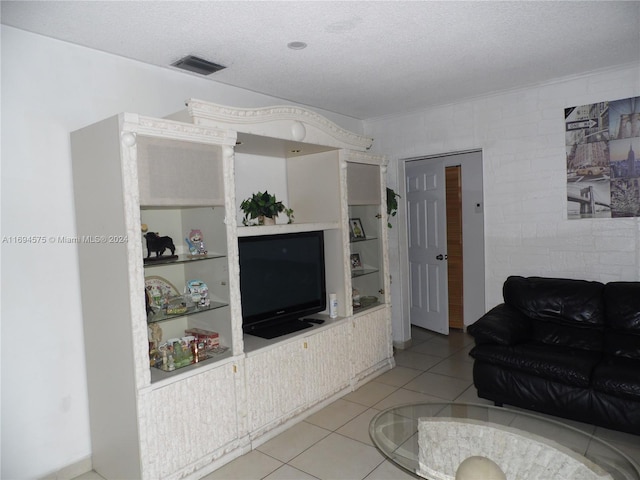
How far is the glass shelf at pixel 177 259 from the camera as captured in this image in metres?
2.40

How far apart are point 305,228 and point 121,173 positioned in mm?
1478

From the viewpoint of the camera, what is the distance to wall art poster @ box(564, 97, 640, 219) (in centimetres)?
334

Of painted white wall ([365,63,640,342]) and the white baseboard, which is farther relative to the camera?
painted white wall ([365,63,640,342])

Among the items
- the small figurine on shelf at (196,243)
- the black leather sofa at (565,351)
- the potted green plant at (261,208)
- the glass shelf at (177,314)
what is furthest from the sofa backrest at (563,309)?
the small figurine on shelf at (196,243)

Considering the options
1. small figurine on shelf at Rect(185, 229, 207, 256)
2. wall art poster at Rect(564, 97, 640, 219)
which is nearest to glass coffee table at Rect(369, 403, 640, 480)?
small figurine on shelf at Rect(185, 229, 207, 256)

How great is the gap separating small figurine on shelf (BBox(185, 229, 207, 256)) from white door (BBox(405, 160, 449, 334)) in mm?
3152

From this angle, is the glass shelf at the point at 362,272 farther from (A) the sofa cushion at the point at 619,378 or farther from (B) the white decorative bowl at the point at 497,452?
(A) the sofa cushion at the point at 619,378

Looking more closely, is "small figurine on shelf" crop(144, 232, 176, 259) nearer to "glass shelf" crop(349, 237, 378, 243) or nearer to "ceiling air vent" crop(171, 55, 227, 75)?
"ceiling air vent" crop(171, 55, 227, 75)

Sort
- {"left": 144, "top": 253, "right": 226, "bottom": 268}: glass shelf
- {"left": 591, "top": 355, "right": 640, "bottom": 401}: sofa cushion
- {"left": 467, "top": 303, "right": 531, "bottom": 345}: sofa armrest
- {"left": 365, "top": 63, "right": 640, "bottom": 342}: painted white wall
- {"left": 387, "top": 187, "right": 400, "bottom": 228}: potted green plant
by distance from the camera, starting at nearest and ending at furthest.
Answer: {"left": 144, "top": 253, "right": 226, "bottom": 268}: glass shelf, {"left": 591, "top": 355, "right": 640, "bottom": 401}: sofa cushion, {"left": 467, "top": 303, "right": 531, "bottom": 345}: sofa armrest, {"left": 365, "top": 63, "right": 640, "bottom": 342}: painted white wall, {"left": 387, "top": 187, "right": 400, "bottom": 228}: potted green plant

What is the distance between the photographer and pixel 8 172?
2.25 meters

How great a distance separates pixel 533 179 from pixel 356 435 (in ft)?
8.63

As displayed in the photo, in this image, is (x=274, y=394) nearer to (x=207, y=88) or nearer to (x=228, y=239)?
(x=228, y=239)

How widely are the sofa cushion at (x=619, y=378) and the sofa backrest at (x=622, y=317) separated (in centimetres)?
19

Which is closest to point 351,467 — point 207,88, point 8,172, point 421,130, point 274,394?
point 274,394
